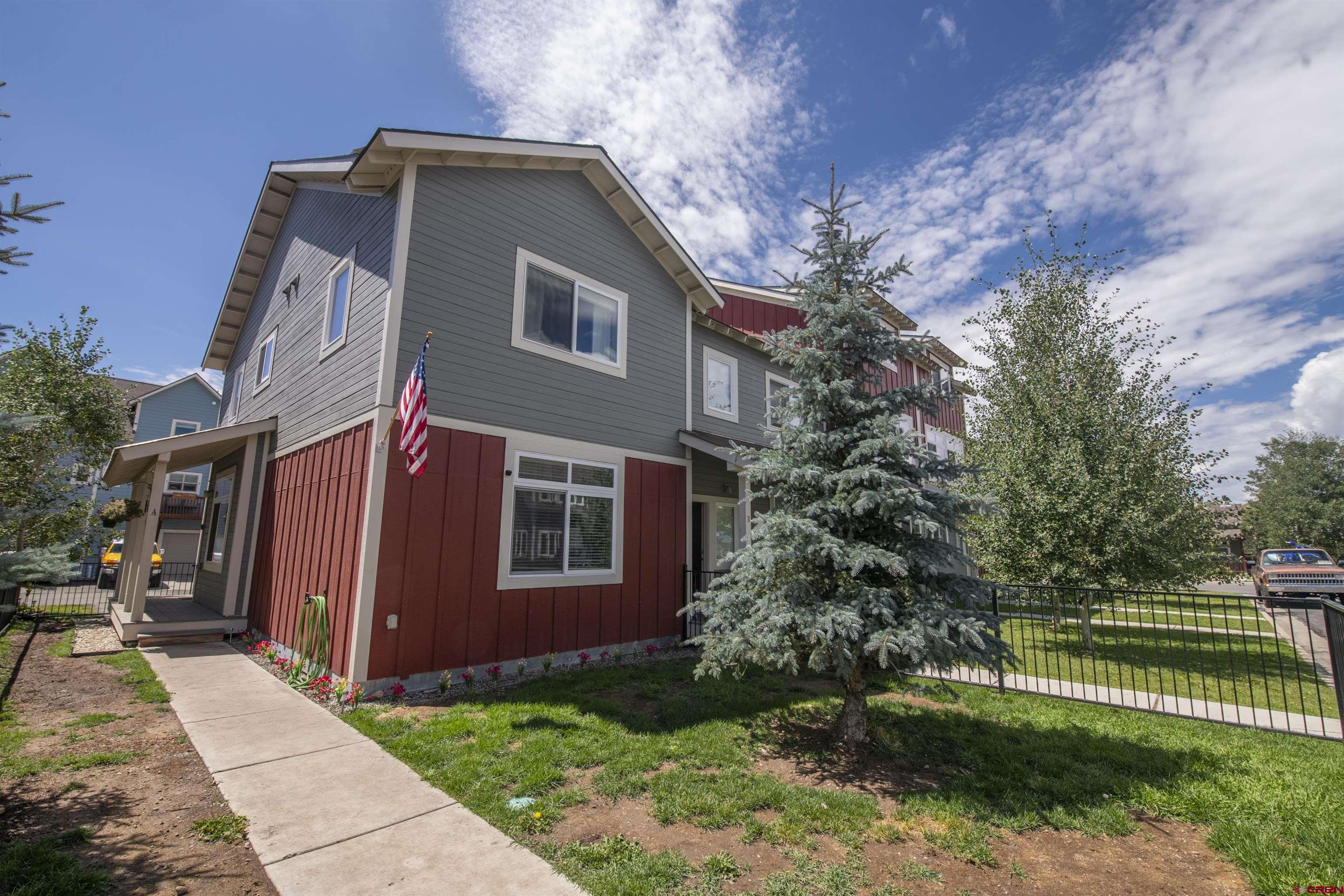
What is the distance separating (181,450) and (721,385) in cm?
998

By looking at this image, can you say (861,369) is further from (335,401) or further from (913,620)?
(335,401)

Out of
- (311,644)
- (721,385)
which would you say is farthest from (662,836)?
(721,385)

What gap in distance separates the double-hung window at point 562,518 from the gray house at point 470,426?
0.03 meters

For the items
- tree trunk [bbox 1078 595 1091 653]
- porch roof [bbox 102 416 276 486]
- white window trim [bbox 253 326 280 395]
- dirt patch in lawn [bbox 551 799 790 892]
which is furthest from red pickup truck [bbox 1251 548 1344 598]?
white window trim [bbox 253 326 280 395]

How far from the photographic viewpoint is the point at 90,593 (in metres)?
18.0

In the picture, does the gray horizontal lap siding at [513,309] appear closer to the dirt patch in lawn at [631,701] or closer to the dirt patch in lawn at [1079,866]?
the dirt patch in lawn at [631,701]

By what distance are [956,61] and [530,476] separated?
29.0 feet

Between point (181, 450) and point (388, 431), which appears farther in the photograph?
point (181, 450)

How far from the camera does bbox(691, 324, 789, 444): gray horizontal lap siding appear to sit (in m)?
11.9

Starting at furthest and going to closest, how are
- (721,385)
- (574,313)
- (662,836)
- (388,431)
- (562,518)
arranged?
(721,385)
(574,313)
(562,518)
(388,431)
(662,836)

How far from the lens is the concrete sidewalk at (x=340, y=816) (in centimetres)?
316

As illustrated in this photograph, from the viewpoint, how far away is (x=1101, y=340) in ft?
38.2

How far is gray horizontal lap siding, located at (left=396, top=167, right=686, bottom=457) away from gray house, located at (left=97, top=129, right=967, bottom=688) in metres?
0.03

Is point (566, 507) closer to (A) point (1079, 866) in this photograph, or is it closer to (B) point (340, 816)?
(B) point (340, 816)
